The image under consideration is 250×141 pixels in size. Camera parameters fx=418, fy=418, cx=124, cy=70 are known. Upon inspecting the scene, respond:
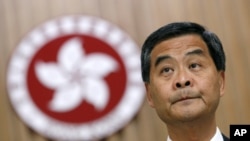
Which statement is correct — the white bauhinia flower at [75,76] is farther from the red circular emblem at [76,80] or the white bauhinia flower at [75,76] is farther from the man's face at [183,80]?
the man's face at [183,80]

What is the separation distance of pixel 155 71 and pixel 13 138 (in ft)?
1.87

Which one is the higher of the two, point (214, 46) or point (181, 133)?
point (214, 46)

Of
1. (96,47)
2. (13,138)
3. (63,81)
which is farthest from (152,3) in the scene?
(13,138)

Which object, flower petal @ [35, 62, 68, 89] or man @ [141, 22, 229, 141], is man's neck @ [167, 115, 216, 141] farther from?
flower petal @ [35, 62, 68, 89]

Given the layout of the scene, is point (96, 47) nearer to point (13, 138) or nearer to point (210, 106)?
point (13, 138)

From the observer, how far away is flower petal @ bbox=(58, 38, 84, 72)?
3.98 ft

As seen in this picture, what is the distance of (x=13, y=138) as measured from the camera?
1.20 meters

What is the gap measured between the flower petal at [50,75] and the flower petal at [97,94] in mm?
70

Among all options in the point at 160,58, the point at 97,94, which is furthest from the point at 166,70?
the point at 97,94

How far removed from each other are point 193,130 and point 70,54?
1.77 feet

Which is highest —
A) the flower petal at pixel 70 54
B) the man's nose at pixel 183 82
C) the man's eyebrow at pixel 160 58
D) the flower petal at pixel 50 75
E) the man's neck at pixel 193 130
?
the flower petal at pixel 70 54

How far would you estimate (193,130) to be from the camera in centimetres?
79

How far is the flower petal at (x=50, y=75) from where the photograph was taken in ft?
3.93

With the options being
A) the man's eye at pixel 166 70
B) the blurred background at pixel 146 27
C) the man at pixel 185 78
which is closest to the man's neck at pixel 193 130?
the man at pixel 185 78
